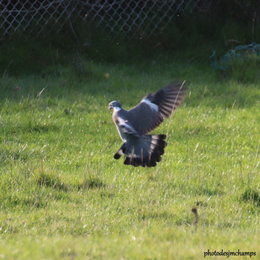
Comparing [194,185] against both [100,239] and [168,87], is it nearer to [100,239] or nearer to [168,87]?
[168,87]

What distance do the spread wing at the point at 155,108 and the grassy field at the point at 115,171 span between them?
419mm

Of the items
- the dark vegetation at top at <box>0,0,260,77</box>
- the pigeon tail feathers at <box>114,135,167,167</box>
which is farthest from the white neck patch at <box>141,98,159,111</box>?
the dark vegetation at top at <box>0,0,260,77</box>

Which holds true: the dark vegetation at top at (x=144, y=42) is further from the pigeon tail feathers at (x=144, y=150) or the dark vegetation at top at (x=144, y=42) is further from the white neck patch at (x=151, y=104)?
the pigeon tail feathers at (x=144, y=150)

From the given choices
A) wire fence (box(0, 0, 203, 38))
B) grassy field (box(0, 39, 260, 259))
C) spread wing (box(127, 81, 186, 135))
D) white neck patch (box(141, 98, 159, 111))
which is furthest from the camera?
wire fence (box(0, 0, 203, 38))

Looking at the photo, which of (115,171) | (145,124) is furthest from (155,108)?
(115,171)

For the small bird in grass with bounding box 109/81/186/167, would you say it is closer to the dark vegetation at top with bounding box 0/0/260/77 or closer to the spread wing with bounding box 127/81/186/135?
the spread wing with bounding box 127/81/186/135

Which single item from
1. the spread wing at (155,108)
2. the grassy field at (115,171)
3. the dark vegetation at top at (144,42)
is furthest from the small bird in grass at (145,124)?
the dark vegetation at top at (144,42)

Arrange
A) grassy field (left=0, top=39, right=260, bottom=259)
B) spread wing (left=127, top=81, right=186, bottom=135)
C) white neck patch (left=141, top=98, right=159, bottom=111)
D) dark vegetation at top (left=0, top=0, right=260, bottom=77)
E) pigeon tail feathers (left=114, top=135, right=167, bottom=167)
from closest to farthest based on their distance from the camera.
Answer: grassy field (left=0, top=39, right=260, bottom=259) → pigeon tail feathers (left=114, top=135, right=167, bottom=167) → spread wing (left=127, top=81, right=186, bottom=135) → white neck patch (left=141, top=98, right=159, bottom=111) → dark vegetation at top (left=0, top=0, right=260, bottom=77)

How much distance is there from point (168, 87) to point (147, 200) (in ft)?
3.76

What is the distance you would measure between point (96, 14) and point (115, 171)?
196 inches

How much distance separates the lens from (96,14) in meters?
A: 11.1

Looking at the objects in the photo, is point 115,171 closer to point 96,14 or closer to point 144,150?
point 144,150

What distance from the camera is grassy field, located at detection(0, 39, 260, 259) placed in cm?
472

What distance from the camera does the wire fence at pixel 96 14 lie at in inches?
424
